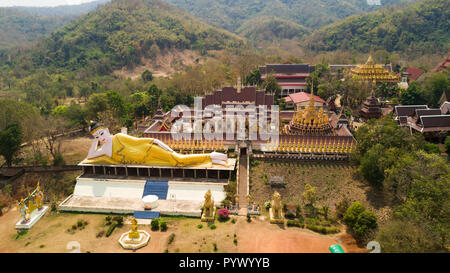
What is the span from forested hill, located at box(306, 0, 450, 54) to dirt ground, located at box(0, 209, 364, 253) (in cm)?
7525

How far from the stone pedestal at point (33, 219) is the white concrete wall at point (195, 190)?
1029 cm

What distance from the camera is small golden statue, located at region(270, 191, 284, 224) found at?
24.3 m

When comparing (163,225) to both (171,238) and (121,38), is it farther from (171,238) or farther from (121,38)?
(121,38)

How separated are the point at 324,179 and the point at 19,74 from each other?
74.0 meters

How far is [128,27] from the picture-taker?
9262cm

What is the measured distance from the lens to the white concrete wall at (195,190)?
27.6 metres

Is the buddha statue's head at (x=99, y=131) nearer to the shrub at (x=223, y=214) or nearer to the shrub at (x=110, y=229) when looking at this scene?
the shrub at (x=110, y=229)

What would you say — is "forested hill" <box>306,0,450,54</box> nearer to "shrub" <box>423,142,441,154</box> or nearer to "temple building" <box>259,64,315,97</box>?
"temple building" <box>259,64,315,97</box>

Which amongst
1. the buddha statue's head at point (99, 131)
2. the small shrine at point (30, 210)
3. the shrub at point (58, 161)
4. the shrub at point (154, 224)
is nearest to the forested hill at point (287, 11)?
the shrub at point (58, 161)

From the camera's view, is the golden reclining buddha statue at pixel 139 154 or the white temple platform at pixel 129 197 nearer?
the white temple platform at pixel 129 197

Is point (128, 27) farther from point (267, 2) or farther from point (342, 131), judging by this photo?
point (267, 2)

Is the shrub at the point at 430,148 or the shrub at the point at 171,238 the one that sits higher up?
the shrub at the point at 430,148

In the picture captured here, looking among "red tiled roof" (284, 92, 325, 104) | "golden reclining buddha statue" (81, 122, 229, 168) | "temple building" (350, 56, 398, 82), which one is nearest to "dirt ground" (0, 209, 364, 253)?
"golden reclining buddha statue" (81, 122, 229, 168)

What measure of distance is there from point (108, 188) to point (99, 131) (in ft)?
17.3
